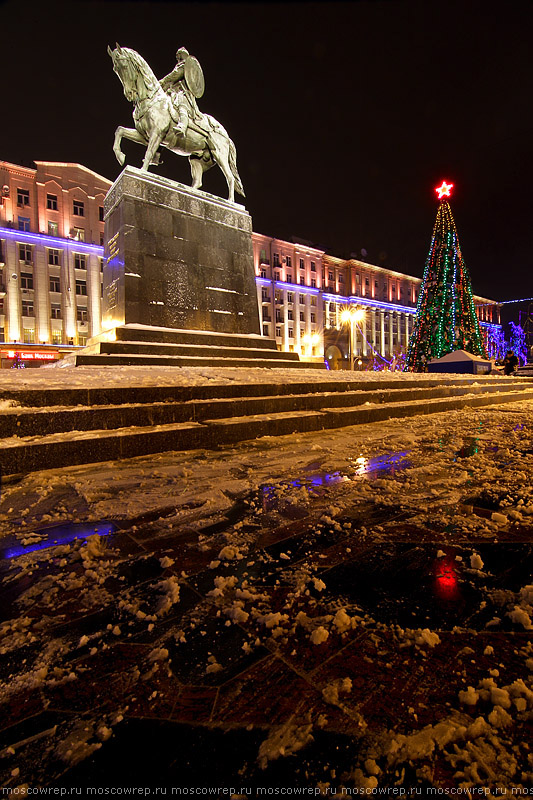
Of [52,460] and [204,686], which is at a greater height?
[52,460]

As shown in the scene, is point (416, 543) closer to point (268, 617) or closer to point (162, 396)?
point (268, 617)

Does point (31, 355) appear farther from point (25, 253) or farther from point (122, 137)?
point (122, 137)

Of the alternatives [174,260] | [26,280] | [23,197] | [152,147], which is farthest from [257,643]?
[23,197]

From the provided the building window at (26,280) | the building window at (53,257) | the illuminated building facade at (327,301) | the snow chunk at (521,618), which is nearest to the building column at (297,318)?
the illuminated building facade at (327,301)

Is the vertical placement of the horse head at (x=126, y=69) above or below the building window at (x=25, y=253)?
below

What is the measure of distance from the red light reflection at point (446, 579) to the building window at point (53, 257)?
42.6m

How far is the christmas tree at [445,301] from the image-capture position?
64.8ft

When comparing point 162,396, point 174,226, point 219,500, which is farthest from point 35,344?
point 219,500

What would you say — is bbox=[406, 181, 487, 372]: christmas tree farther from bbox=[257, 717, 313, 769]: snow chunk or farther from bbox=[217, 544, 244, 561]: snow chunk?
bbox=[257, 717, 313, 769]: snow chunk

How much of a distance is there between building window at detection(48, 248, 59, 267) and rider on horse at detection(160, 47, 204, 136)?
31.3 m

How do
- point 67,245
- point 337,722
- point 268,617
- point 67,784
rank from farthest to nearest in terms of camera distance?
1. point 67,245
2. point 268,617
3. point 337,722
4. point 67,784

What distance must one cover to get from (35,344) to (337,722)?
3890 centimetres

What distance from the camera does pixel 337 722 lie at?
37.4 inches

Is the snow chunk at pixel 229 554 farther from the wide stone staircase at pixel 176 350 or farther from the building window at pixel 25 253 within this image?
the building window at pixel 25 253
